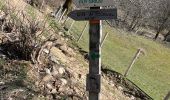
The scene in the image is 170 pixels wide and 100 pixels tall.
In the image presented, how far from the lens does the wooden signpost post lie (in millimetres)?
8289

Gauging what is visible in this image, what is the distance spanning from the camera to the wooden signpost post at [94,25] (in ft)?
27.2

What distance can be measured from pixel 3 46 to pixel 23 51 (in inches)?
28.1

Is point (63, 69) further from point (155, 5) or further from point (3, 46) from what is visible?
point (155, 5)

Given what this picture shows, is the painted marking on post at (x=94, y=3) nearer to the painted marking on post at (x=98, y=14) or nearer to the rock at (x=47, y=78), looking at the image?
the painted marking on post at (x=98, y=14)

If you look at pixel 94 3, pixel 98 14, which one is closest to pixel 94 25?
pixel 98 14

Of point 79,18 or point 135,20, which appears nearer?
point 79,18

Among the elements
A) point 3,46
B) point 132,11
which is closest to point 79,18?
point 3,46

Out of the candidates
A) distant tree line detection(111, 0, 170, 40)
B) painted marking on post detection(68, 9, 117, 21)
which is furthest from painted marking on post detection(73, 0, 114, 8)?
distant tree line detection(111, 0, 170, 40)

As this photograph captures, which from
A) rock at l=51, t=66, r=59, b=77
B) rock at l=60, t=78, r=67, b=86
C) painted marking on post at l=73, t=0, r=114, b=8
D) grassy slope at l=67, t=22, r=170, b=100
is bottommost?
grassy slope at l=67, t=22, r=170, b=100

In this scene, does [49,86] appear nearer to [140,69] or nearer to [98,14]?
[98,14]

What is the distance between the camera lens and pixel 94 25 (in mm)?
8445

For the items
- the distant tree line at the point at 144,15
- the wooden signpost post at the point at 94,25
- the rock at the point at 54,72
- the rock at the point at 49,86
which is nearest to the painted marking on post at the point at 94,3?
the wooden signpost post at the point at 94,25

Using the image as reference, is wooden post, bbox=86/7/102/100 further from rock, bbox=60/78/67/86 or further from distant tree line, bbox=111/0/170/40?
distant tree line, bbox=111/0/170/40

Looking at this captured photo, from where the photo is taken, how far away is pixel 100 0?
8.20 metres
